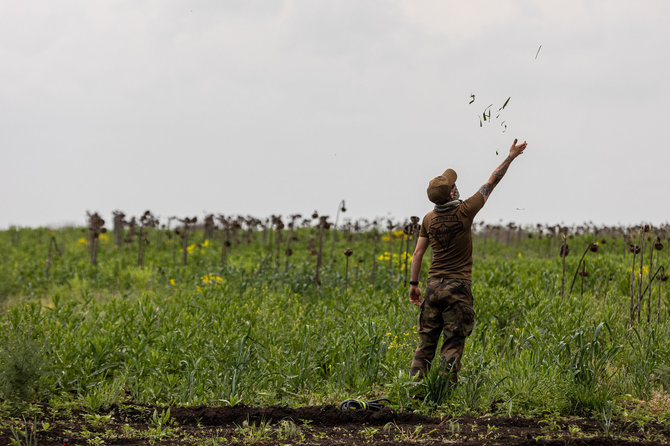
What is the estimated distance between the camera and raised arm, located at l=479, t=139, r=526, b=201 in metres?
5.95

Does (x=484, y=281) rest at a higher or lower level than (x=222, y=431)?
higher

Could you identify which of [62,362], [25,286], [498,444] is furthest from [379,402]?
[25,286]

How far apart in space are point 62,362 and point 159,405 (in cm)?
151

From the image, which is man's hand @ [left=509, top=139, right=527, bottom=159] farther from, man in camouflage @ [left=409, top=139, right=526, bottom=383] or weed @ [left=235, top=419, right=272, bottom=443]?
weed @ [left=235, top=419, right=272, bottom=443]

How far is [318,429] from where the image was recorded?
5.11m

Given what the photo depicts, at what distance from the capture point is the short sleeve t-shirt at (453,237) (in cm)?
588

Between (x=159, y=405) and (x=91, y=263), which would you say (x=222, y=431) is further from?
(x=91, y=263)

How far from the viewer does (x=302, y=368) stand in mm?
6527

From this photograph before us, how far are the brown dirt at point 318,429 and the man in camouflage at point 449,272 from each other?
84cm

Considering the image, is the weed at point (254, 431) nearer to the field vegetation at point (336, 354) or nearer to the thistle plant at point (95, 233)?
the field vegetation at point (336, 354)

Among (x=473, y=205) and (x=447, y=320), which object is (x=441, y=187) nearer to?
(x=473, y=205)

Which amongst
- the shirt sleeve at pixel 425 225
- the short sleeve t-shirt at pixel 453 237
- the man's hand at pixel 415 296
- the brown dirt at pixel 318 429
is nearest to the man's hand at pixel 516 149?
the short sleeve t-shirt at pixel 453 237

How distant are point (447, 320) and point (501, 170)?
1.61m

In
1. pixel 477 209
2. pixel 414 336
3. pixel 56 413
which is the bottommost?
pixel 56 413
